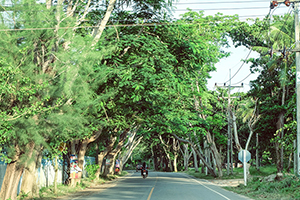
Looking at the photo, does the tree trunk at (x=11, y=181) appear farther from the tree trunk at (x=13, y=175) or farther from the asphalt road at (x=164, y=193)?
the asphalt road at (x=164, y=193)

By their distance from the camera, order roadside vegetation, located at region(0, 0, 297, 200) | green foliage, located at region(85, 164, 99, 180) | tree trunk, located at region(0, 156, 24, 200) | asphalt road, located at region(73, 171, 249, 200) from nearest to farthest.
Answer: roadside vegetation, located at region(0, 0, 297, 200), tree trunk, located at region(0, 156, 24, 200), asphalt road, located at region(73, 171, 249, 200), green foliage, located at region(85, 164, 99, 180)

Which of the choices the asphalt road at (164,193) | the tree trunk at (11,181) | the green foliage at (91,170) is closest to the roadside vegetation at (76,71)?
the tree trunk at (11,181)

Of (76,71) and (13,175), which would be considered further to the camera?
(13,175)

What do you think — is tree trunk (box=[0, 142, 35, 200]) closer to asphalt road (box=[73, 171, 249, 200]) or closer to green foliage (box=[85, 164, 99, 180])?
asphalt road (box=[73, 171, 249, 200])

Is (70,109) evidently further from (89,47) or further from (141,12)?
(141,12)

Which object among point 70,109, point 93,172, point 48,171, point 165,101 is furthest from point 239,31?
point 70,109

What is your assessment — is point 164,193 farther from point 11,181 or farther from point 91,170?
point 91,170

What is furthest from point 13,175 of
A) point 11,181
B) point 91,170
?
point 91,170

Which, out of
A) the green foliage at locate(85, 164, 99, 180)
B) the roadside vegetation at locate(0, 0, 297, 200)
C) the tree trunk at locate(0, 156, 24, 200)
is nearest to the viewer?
the roadside vegetation at locate(0, 0, 297, 200)

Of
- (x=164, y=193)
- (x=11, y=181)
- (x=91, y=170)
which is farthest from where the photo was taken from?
(x=91, y=170)

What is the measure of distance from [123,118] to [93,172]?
9738 mm

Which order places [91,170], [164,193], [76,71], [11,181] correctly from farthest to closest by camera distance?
[91,170], [164,193], [11,181], [76,71]

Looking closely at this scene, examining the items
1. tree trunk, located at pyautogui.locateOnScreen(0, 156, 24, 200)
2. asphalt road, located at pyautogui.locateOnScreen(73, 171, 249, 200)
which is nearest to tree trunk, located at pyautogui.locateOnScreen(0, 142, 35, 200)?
tree trunk, located at pyautogui.locateOnScreen(0, 156, 24, 200)

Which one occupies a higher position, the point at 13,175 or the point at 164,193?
the point at 13,175
